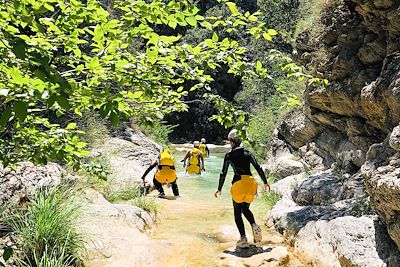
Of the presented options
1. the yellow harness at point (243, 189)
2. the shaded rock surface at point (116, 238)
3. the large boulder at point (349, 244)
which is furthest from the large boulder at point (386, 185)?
the shaded rock surface at point (116, 238)

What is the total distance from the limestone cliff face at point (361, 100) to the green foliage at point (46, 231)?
381 cm

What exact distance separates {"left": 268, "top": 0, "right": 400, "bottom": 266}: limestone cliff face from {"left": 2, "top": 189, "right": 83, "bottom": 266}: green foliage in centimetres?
381

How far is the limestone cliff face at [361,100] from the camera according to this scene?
4.82m

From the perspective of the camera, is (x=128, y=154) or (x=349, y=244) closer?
(x=349, y=244)

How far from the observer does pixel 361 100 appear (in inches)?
304

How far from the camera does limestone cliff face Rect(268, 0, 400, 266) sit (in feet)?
15.8

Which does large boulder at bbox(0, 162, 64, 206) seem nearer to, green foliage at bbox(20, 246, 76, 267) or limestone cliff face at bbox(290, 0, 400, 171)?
green foliage at bbox(20, 246, 76, 267)

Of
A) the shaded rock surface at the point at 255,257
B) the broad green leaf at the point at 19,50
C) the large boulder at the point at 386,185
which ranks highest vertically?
the broad green leaf at the point at 19,50

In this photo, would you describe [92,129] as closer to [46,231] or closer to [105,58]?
[46,231]

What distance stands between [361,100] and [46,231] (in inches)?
244

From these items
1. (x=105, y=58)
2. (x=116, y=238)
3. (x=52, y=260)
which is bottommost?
(x=116, y=238)

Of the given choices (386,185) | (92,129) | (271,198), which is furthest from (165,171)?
(386,185)

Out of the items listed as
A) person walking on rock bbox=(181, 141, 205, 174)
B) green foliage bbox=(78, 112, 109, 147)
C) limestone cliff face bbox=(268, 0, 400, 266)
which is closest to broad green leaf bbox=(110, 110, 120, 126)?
limestone cliff face bbox=(268, 0, 400, 266)

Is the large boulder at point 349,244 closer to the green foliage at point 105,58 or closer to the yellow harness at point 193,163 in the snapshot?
the green foliage at point 105,58
